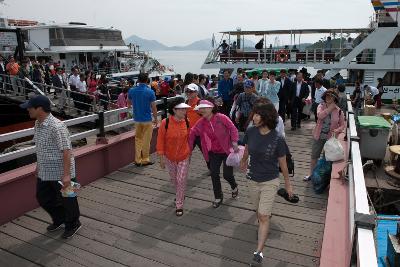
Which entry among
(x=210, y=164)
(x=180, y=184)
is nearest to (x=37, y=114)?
(x=180, y=184)

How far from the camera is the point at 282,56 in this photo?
23.2 m

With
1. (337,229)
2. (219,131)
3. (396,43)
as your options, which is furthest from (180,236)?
(396,43)

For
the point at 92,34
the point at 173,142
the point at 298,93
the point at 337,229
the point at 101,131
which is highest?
the point at 92,34

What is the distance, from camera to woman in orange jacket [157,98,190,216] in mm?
5066

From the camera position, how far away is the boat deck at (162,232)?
4.03 metres

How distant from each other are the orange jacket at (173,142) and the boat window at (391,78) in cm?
1843

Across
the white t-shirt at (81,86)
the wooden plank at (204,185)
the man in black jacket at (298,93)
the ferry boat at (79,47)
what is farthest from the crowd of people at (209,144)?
the ferry boat at (79,47)

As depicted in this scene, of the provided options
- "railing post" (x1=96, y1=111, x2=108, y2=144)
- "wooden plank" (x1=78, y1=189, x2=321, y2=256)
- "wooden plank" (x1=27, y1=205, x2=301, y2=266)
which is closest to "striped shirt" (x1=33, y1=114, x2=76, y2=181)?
"wooden plank" (x1=27, y1=205, x2=301, y2=266)

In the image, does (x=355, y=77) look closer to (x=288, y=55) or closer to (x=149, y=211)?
(x=288, y=55)

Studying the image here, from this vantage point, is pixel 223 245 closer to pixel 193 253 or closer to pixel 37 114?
pixel 193 253

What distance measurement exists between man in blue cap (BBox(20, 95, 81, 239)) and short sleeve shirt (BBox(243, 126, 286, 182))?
78.1 inches

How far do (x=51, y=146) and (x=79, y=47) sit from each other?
25.7 metres

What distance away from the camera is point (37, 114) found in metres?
3.92

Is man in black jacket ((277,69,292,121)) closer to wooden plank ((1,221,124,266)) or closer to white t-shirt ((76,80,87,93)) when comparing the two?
wooden plank ((1,221,124,266))
